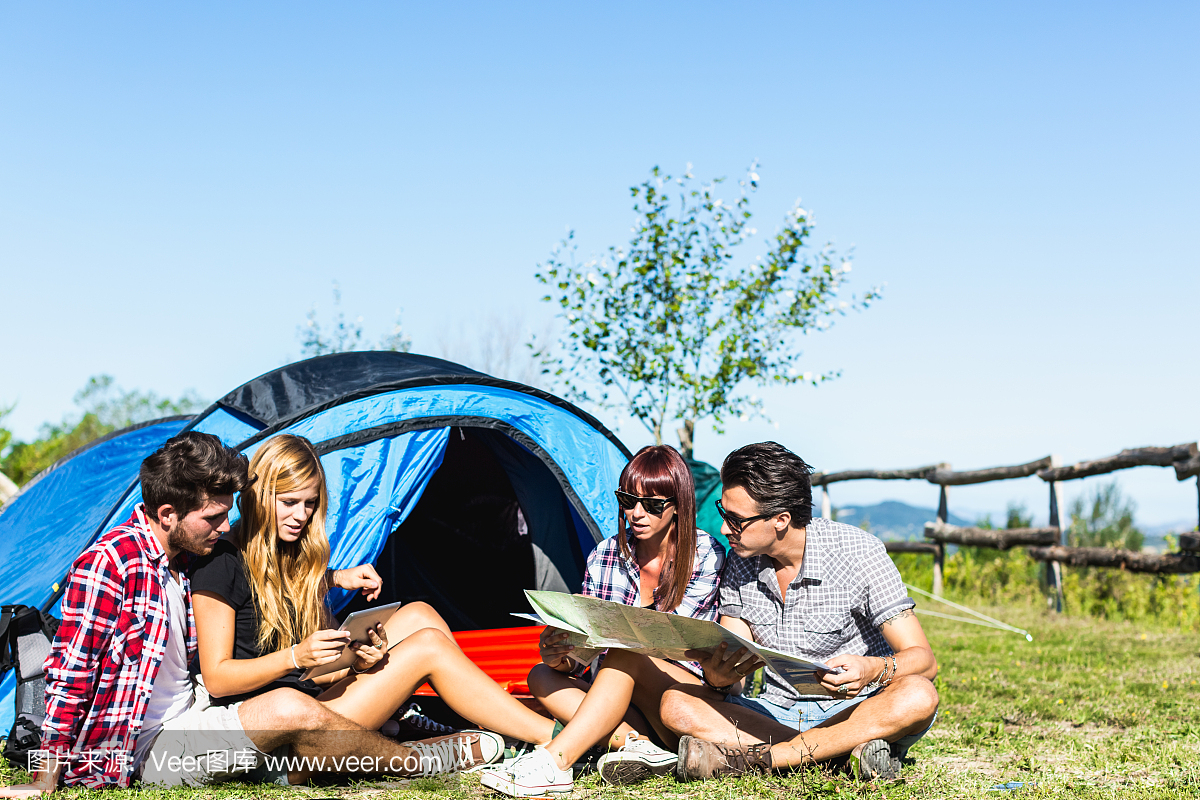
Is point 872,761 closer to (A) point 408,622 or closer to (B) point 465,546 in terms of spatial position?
(A) point 408,622

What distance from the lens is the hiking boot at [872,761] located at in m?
2.79

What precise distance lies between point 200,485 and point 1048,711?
360 centimetres

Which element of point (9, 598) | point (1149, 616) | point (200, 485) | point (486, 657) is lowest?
point (1149, 616)

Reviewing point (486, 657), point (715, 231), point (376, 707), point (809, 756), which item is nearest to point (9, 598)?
point (486, 657)

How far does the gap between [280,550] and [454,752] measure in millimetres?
842

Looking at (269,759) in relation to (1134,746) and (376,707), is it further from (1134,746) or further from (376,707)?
(1134,746)

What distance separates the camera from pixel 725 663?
9.32ft

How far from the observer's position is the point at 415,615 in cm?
329

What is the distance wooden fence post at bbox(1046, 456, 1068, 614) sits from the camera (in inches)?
308

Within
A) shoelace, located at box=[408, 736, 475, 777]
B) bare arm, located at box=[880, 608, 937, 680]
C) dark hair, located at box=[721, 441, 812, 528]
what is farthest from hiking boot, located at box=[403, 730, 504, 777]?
bare arm, located at box=[880, 608, 937, 680]

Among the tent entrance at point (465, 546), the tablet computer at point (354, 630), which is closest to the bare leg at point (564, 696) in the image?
the tablet computer at point (354, 630)

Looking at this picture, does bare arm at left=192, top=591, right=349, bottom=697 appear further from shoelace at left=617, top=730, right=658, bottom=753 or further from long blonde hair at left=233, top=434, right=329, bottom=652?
shoelace at left=617, top=730, right=658, bottom=753

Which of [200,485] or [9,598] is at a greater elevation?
[200,485]

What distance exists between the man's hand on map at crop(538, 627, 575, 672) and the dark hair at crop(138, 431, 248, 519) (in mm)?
1044
